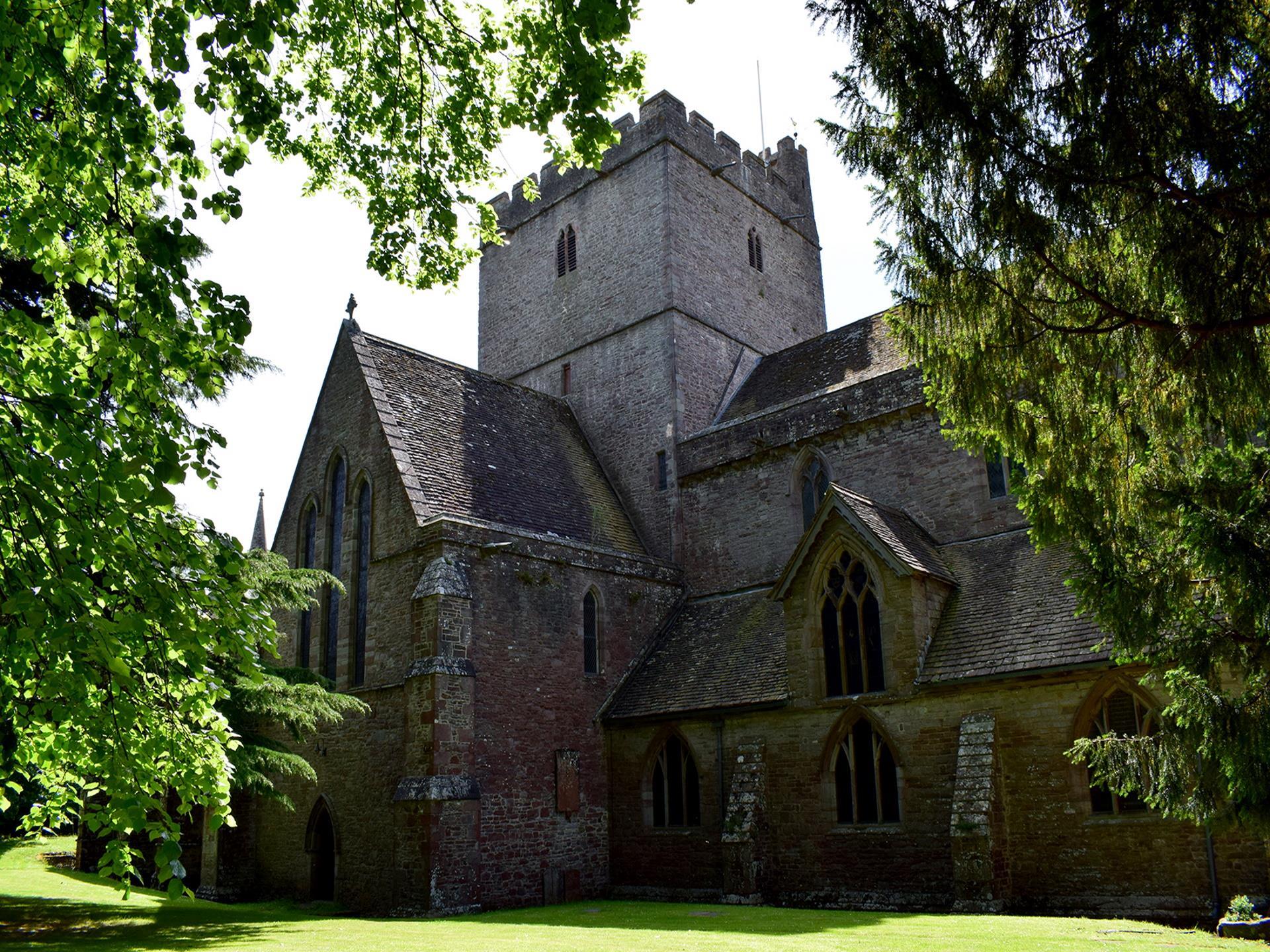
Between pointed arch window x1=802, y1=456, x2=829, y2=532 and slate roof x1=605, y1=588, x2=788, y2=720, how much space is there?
6.40 feet

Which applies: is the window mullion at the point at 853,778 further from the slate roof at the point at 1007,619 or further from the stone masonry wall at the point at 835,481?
the stone masonry wall at the point at 835,481

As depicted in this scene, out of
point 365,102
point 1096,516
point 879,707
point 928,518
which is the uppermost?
point 365,102

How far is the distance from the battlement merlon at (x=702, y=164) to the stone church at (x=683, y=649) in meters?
0.49

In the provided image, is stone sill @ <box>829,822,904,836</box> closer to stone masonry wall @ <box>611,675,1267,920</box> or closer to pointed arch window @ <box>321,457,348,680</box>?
stone masonry wall @ <box>611,675,1267,920</box>

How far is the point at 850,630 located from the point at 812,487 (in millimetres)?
5092

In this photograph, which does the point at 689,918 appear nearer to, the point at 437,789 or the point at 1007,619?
the point at 437,789

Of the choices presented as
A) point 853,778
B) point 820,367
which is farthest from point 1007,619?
point 820,367

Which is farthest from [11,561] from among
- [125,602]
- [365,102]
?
[365,102]

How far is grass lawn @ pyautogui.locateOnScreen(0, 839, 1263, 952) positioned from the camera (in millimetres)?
10945

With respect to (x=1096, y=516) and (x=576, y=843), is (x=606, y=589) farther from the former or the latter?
(x=1096, y=516)

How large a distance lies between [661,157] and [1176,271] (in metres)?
22.0

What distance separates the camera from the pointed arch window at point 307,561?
2206 cm

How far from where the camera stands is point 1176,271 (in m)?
6.86

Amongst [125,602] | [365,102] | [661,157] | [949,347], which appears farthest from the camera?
[661,157]
